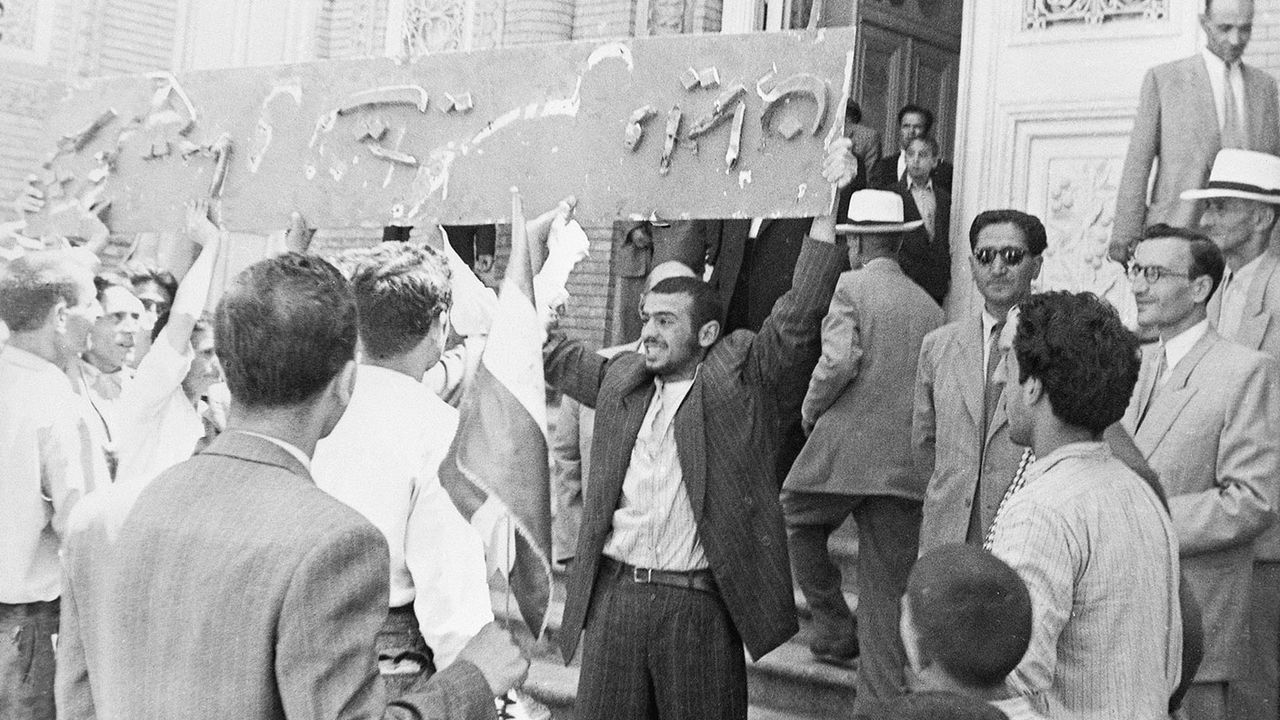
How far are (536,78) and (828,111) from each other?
0.98m

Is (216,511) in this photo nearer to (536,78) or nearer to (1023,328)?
(1023,328)

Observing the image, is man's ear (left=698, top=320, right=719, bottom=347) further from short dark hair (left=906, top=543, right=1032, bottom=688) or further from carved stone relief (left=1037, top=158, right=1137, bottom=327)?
short dark hair (left=906, top=543, right=1032, bottom=688)

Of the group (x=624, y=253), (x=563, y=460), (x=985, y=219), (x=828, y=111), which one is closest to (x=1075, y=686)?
(x=828, y=111)

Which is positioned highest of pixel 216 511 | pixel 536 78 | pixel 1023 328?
pixel 536 78

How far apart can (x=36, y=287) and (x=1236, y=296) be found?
4487 mm

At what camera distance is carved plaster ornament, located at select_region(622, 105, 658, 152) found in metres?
4.40

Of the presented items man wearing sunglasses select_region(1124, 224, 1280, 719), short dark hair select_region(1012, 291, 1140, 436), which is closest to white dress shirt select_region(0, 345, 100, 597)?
short dark hair select_region(1012, 291, 1140, 436)

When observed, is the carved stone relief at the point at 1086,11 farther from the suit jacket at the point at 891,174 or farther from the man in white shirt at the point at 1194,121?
the suit jacket at the point at 891,174

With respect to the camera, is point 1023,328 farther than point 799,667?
No

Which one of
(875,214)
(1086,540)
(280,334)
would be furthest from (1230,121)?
(280,334)

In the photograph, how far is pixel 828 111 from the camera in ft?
13.6

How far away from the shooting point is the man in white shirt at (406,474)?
331cm

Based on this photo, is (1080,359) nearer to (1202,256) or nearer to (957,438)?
(1202,256)

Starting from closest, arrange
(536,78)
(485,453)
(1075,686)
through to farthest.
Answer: (1075,686), (485,453), (536,78)
